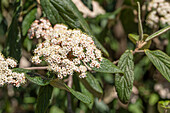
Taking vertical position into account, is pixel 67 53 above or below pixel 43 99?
above

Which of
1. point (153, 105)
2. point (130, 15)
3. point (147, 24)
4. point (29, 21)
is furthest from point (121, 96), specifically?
point (153, 105)

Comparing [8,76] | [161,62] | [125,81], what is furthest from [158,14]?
[8,76]

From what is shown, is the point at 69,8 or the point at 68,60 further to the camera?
the point at 69,8

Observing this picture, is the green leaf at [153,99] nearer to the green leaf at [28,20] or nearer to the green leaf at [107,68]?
the green leaf at [107,68]

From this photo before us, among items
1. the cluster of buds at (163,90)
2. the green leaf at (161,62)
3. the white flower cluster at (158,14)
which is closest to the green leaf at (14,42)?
the green leaf at (161,62)

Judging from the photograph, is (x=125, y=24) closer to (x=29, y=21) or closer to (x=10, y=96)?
(x=29, y=21)

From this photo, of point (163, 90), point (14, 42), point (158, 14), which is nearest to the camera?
point (14, 42)

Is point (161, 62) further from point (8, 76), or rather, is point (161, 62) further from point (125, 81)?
point (8, 76)

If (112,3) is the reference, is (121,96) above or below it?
below
